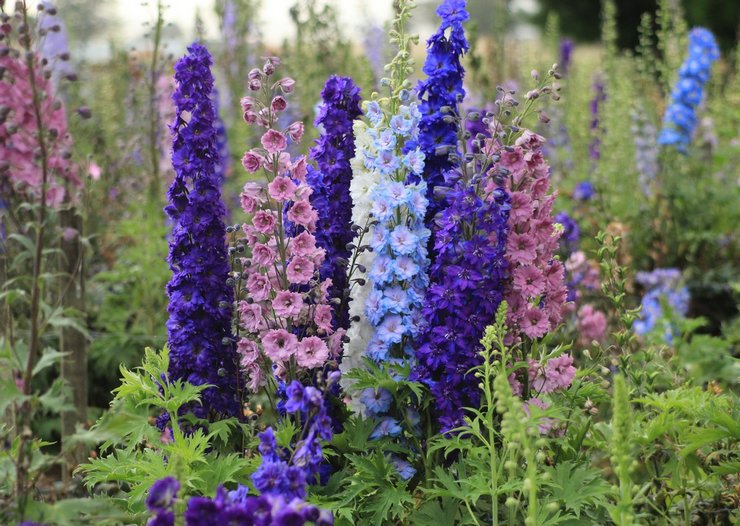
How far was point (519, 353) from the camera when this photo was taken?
112 inches

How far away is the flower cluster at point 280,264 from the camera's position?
2633mm

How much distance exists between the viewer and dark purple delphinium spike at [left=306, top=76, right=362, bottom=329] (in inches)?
110

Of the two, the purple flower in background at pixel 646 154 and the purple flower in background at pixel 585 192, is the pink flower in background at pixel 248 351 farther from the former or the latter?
the purple flower in background at pixel 646 154

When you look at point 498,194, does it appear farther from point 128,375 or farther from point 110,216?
point 110,216

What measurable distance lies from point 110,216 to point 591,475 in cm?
479

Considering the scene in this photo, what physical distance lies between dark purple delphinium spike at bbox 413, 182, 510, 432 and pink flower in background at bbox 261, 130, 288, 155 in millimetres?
534

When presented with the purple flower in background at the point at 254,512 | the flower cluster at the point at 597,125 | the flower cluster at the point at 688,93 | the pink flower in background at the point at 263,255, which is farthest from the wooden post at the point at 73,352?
the flower cluster at the point at 688,93

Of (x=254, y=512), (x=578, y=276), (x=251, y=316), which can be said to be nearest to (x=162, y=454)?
(x=251, y=316)

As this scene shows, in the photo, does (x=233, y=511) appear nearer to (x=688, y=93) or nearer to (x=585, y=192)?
(x=585, y=192)

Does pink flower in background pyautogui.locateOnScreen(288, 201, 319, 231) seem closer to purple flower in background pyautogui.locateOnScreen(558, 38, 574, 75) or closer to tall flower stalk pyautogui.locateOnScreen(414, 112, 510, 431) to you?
tall flower stalk pyautogui.locateOnScreen(414, 112, 510, 431)

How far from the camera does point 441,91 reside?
2.80 metres

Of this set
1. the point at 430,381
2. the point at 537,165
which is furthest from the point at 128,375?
the point at 537,165

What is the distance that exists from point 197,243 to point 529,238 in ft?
3.40

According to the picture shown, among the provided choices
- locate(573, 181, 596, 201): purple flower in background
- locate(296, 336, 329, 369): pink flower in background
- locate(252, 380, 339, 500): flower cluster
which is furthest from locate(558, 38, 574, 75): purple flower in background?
locate(252, 380, 339, 500): flower cluster
